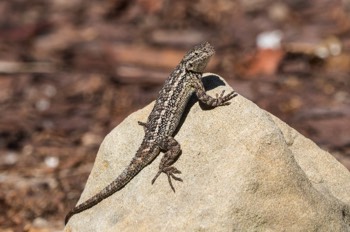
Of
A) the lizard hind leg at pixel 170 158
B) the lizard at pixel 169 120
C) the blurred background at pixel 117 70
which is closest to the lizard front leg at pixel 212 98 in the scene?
the lizard at pixel 169 120

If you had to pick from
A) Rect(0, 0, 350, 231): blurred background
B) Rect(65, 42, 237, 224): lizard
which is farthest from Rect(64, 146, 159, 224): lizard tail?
Rect(0, 0, 350, 231): blurred background

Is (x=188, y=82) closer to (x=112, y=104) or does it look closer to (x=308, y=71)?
(x=112, y=104)

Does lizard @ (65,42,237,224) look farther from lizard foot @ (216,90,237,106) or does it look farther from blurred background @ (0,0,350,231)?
blurred background @ (0,0,350,231)

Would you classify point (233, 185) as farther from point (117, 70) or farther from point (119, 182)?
point (117, 70)

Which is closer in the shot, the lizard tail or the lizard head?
the lizard tail

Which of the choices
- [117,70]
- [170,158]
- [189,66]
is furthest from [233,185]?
[117,70]

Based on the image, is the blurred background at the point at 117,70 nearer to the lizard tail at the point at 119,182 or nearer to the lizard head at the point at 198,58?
the lizard tail at the point at 119,182
